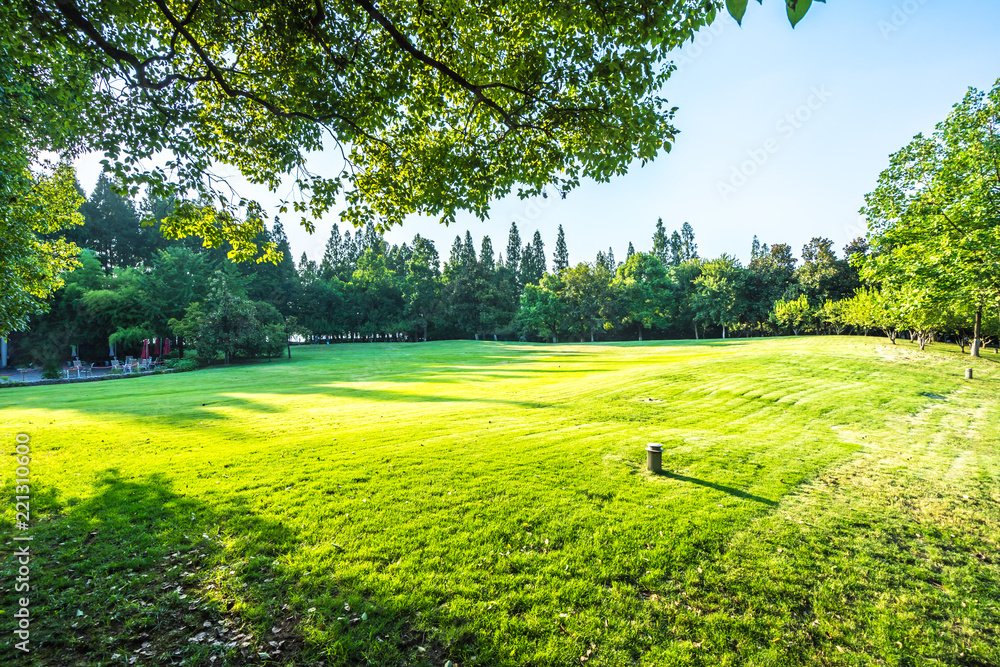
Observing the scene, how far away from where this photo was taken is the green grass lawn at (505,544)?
3.45 m

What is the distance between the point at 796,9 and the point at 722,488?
23.0 ft

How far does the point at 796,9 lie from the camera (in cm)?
180

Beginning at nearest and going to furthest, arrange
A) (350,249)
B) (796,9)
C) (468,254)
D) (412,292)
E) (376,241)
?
(796,9), (376,241), (412,292), (468,254), (350,249)

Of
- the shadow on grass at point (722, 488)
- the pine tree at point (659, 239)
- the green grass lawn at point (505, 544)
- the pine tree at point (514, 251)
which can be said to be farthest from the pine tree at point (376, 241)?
the pine tree at point (659, 239)

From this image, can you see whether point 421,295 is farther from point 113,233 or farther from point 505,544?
point 505,544

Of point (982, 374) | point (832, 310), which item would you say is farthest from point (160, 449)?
point (832, 310)

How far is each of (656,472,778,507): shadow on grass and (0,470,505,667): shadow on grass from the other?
5.15 meters

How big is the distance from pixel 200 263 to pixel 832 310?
77.2 metres

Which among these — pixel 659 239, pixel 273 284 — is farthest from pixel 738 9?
pixel 659 239

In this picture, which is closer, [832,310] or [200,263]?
[200,263]

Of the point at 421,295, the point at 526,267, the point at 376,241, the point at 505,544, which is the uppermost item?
the point at 526,267

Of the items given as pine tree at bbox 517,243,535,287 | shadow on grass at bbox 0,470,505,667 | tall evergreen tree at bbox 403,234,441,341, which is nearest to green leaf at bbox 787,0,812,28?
shadow on grass at bbox 0,470,505,667

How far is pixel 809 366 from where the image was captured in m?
21.1

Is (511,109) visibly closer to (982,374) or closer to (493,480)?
(493,480)
